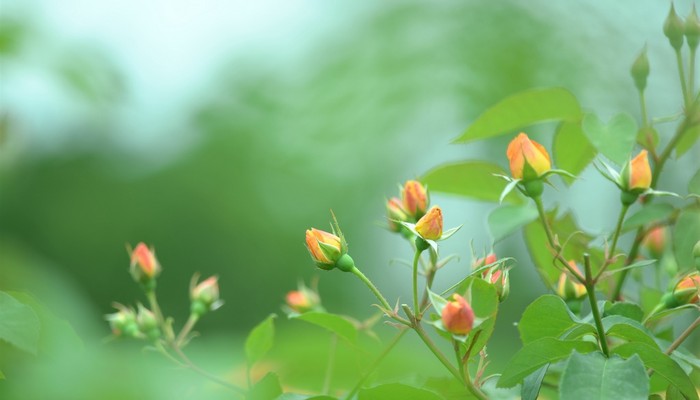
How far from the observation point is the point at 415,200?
58 cm

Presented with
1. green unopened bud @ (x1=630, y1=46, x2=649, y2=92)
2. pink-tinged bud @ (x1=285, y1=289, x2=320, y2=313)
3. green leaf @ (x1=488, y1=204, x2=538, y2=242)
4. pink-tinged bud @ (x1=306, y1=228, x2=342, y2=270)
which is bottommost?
green leaf @ (x1=488, y1=204, x2=538, y2=242)

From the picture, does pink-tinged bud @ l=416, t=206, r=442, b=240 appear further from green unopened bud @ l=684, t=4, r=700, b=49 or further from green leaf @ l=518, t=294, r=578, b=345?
green unopened bud @ l=684, t=4, r=700, b=49

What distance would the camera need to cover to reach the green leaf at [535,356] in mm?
442

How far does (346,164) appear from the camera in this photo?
2.59 meters

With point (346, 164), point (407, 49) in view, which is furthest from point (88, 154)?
point (407, 49)

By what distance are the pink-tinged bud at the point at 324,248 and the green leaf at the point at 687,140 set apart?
0.27 meters

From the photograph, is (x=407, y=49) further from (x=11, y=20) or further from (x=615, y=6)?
(x=11, y=20)

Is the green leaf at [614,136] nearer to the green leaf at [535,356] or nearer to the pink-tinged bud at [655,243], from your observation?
the green leaf at [535,356]

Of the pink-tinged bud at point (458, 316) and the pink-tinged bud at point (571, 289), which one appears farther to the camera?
the pink-tinged bud at point (571, 289)

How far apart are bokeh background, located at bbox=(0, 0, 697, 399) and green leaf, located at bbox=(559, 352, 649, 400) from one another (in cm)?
17

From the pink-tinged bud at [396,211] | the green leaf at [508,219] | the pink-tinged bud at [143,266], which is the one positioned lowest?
the green leaf at [508,219]

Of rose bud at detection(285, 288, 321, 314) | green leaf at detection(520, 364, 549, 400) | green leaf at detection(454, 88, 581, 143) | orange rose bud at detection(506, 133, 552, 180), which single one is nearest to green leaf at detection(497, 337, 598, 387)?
green leaf at detection(520, 364, 549, 400)

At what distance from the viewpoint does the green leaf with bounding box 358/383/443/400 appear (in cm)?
45

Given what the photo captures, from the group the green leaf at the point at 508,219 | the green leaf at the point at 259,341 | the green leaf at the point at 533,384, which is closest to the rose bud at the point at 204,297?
the green leaf at the point at 259,341
